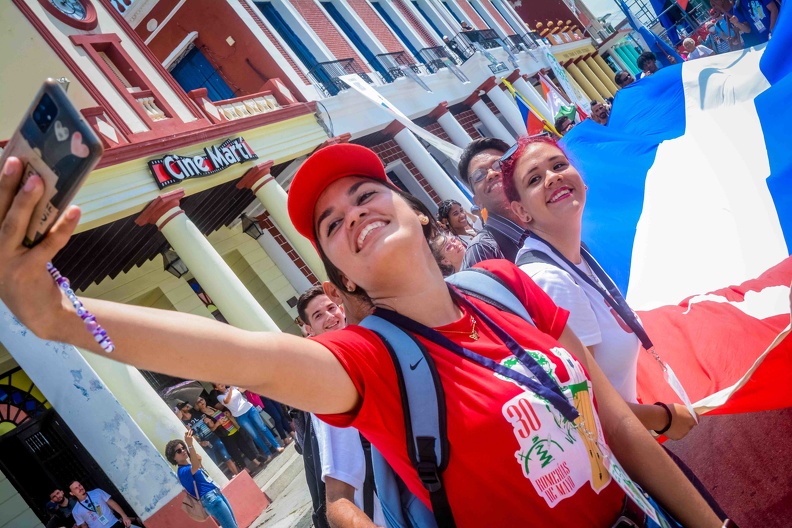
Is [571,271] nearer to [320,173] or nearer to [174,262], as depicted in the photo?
[320,173]

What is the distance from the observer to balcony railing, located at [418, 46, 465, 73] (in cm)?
1619

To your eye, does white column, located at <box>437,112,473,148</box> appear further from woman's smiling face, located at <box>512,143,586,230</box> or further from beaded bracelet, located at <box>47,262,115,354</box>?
beaded bracelet, located at <box>47,262,115,354</box>

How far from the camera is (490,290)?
1750 millimetres

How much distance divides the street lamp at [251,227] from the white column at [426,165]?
471 centimetres

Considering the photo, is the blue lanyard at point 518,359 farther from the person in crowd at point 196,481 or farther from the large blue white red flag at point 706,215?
the person in crowd at point 196,481

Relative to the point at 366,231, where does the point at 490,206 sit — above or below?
below

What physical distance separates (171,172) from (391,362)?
747 cm

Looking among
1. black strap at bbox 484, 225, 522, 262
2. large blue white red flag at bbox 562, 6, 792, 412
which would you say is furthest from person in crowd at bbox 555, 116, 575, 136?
black strap at bbox 484, 225, 522, 262

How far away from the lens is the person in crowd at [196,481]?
19.1 ft

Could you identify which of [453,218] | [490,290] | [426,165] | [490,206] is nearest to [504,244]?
[490,206]

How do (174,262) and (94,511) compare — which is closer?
(94,511)

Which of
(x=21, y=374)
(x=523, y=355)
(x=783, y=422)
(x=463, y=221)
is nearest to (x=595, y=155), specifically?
(x=463, y=221)

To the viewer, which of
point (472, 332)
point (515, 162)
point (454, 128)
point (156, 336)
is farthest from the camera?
point (454, 128)

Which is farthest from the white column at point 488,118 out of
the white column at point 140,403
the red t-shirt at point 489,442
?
the red t-shirt at point 489,442
